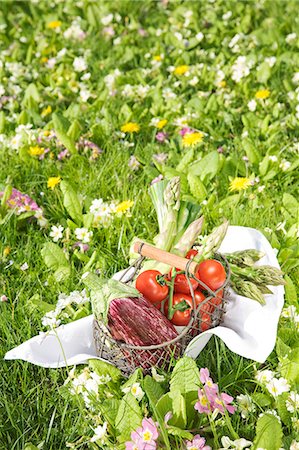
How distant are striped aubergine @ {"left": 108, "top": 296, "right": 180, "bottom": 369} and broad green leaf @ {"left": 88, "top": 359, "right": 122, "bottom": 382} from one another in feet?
0.21

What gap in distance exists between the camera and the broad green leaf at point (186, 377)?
206 centimetres

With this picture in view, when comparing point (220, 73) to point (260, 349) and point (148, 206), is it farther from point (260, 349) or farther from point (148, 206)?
point (260, 349)

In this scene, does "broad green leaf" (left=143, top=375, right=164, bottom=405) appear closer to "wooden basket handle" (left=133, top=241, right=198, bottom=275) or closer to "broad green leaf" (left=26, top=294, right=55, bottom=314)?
"wooden basket handle" (left=133, top=241, right=198, bottom=275)

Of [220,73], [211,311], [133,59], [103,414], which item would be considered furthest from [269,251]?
[133,59]

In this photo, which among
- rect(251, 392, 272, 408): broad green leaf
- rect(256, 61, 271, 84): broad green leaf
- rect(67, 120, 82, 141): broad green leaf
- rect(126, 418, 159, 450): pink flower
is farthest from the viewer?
rect(256, 61, 271, 84): broad green leaf

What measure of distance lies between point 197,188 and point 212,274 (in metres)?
0.86

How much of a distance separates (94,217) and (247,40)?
7.08 ft

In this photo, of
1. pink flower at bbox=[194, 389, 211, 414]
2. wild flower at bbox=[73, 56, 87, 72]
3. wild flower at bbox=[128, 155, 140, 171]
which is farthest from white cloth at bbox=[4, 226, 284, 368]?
wild flower at bbox=[73, 56, 87, 72]

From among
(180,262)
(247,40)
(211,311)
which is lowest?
(247,40)

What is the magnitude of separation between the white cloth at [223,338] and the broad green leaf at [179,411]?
0.70ft

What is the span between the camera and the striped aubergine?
2164mm

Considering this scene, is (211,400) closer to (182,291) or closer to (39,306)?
(182,291)

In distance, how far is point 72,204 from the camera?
305cm

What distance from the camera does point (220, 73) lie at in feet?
13.8
